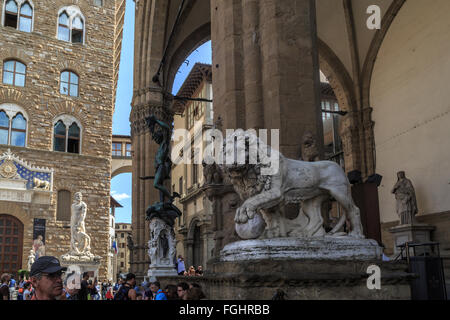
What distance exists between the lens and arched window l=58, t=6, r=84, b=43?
83.4 feet

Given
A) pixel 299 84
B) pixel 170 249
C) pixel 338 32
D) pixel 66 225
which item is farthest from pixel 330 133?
pixel 299 84

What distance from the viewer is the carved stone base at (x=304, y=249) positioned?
164 inches

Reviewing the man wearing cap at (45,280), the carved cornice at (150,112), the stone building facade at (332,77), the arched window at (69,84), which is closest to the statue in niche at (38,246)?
the stone building facade at (332,77)

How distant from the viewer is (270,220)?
4.48 metres

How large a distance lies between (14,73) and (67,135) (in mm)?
3932

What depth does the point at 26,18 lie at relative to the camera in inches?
963

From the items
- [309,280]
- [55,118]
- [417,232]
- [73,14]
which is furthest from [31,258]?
[309,280]

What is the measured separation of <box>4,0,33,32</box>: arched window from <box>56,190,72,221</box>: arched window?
8656mm

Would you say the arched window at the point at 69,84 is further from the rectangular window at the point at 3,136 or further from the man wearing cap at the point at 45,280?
the man wearing cap at the point at 45,280

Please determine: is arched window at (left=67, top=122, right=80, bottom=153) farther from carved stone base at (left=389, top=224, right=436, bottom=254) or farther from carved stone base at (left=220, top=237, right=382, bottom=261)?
carved stone base at (left=220, top=237, right=382, bottom=261)
